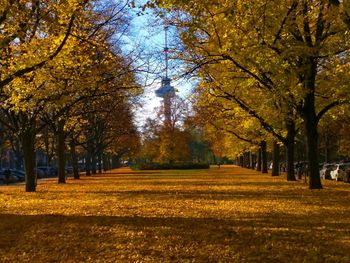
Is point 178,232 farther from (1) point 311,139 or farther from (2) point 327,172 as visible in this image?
(2) point 327,172

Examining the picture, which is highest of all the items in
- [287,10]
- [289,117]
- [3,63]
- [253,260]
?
[287,10]

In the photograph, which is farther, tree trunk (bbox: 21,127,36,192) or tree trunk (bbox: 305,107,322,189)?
tree trunk (bbox: 21,127,36,192)

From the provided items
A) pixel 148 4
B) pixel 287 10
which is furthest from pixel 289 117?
pixel 148 4

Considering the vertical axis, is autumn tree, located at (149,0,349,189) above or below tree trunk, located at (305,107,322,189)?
above

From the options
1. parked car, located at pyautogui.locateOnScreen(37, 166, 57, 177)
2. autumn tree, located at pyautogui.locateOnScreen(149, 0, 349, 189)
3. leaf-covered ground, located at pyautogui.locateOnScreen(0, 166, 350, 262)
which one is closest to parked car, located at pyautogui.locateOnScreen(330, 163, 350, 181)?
autumn tree, located at pyautogui.locateOnScreen(149, 0, 349, 189)

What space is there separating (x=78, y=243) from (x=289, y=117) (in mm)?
17685

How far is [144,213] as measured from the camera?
1291 cm

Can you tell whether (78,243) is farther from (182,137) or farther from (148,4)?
(182,137)

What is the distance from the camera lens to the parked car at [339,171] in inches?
1308

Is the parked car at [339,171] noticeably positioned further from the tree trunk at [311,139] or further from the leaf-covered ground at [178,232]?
the leaf-covered ground at [178,232]

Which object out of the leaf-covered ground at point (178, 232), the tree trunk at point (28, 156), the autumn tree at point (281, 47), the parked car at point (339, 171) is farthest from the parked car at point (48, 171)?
the leaf-covered ground at point (178, 232)

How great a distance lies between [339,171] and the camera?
112 feet

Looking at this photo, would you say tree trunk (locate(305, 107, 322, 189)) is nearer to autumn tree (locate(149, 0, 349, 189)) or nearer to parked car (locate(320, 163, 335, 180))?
autumn tree (locate(149, 0, 349, 189))

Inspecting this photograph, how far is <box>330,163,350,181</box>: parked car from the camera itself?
3323 centimetres
